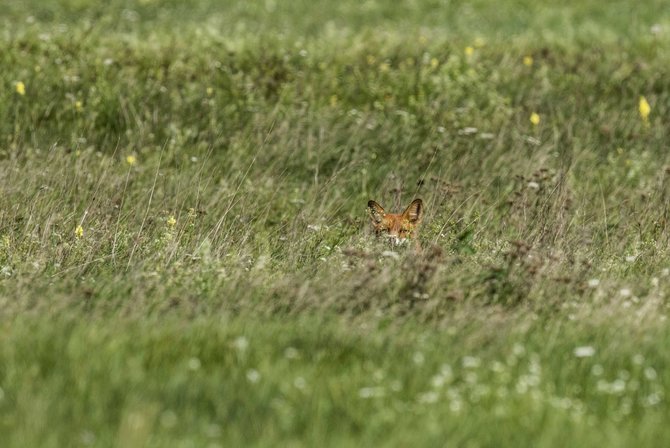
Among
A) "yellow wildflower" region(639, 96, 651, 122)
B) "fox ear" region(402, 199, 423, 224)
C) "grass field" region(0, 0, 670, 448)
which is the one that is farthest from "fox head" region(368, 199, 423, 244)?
"yellow wildflower" region(639, 96, 651, 122)

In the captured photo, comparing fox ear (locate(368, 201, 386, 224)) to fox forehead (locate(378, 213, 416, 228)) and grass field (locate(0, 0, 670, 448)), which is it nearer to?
fox forehead (locate(378, 213, 416, 228))

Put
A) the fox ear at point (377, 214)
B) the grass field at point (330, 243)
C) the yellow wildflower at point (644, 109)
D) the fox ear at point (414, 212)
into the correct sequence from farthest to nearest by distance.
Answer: the yellow wildflower at point (644, 109) → the fox ear at point (377, 214) → the fox ear at point (414, 212) → the grass field at point (330, 243)

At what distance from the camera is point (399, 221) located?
7.11 m

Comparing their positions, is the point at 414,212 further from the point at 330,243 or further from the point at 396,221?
the point at 330,243

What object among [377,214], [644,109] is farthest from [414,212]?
[644,109]

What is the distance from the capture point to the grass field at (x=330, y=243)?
4.22 meters

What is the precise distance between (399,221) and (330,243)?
479 mm

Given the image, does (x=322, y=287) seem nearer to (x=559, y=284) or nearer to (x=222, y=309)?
(x=222, y=309)

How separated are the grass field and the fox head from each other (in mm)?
174

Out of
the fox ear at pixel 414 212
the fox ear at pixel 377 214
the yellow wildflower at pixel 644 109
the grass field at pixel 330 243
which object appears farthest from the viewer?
the yellow wildflower at pixel 644 109

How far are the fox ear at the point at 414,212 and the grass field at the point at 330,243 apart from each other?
17 centimetres

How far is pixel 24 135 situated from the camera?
10.1 meters

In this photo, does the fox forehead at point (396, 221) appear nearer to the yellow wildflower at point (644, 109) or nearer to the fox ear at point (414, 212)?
the fox ear at point (414, 212)

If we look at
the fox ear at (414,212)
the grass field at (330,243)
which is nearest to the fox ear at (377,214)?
the fox ear at (414,212)
